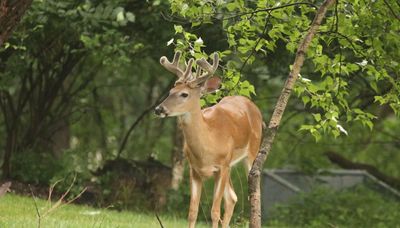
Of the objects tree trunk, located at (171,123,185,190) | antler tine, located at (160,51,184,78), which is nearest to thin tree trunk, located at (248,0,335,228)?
antler tine, located at (160,51,184,78)

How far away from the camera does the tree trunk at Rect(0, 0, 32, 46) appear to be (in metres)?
5.46

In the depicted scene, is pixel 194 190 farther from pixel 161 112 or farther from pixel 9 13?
pixel 9 13

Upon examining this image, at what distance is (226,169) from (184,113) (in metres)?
0.69

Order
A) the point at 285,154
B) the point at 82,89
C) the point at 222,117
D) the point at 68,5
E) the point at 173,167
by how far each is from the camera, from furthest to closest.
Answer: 1. the point at 285,154
2. the point at 82,89
3. the point at 173,167
4. the point at 68,5
5. the point at 222,117

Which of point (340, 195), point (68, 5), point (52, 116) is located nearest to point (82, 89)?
point (52, 116)

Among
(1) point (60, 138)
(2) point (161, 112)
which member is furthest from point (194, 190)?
(1) point (60, 138)

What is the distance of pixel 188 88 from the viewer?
24.7 feet

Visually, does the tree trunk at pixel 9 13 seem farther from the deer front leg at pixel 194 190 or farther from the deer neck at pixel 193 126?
the deer front leg at pixel 194 190

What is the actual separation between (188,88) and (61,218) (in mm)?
1985

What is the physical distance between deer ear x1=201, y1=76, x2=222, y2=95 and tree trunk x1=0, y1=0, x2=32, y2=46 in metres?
2.43

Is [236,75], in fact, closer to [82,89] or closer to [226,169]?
[226,169]

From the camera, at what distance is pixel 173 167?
1331cm

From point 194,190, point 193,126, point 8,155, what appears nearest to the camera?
point 193,126

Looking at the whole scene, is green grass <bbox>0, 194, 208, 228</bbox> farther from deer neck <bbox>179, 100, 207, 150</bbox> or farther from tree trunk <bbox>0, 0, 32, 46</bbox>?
tree trunk <bbox>0, 0, 32, 46</bbox>
